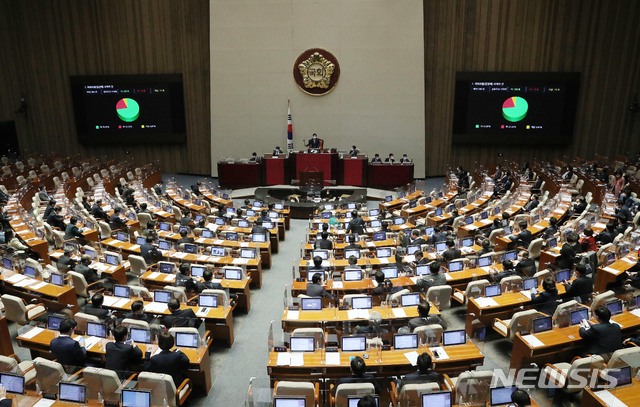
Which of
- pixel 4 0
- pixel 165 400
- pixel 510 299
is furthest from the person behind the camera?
pixel 4 0

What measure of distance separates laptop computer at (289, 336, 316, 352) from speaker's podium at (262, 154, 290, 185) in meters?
15.2

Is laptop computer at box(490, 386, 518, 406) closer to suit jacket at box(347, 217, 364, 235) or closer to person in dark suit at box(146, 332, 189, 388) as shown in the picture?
person in dark suit at box(146, 332, 189, 388)

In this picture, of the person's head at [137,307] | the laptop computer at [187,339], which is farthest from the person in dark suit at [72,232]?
the laptop computer at [187,339]

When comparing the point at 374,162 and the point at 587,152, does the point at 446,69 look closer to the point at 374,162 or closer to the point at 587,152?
the point at 374,162

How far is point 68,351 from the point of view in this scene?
6758 mm

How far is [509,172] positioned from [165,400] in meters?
17.5

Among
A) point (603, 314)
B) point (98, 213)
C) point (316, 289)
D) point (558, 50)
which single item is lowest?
point (316, 289)

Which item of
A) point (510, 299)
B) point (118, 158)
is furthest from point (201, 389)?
point (118, 158)

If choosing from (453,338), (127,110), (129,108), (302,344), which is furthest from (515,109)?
(302,344)

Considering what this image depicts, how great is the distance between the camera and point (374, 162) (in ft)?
71.4

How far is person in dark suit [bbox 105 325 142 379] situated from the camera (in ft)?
22.0

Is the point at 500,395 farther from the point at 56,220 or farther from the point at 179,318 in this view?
the point at 56,220

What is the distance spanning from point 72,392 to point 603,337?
23.3ft

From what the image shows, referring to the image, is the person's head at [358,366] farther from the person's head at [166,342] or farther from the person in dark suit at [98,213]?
the person in dark suit at [98,213]
